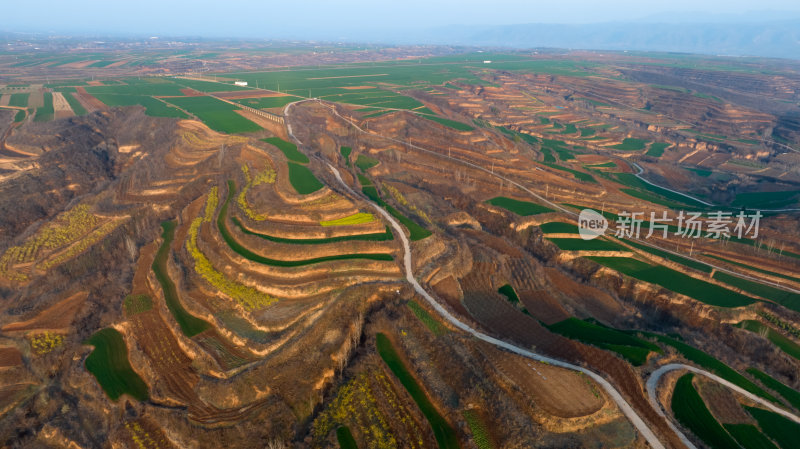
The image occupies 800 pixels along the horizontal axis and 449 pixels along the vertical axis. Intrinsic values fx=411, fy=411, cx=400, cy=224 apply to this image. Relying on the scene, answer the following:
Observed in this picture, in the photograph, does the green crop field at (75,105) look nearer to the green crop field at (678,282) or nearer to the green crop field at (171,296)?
the green crop field at (171,296)

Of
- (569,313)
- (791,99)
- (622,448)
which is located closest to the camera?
(622,448)

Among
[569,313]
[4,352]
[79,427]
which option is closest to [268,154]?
[4,352]

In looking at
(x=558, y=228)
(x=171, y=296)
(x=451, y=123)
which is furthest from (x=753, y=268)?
(x=451, y=123)

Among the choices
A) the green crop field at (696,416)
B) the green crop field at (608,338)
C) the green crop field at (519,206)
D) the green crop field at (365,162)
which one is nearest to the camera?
the green crop field at (696,416)

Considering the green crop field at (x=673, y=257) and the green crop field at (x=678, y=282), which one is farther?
the green crop field at (x=673, y=257)

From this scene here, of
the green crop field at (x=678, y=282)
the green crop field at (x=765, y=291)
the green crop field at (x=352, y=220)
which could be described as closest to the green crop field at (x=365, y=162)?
the green crop field at (x=352, y=220)

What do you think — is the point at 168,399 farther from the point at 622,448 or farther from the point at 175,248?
the point at 622,448

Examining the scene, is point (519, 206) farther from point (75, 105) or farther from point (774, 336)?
point (75, 105)
